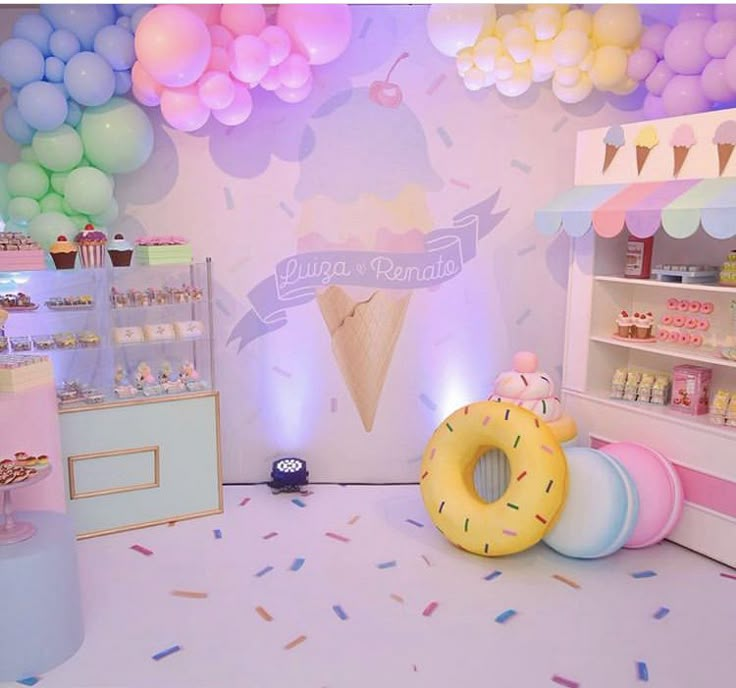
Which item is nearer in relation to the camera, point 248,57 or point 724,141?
point 724,141

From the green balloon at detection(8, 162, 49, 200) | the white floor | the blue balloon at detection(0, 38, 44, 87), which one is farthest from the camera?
the green balloon at detection(8, 162, 49, 200)

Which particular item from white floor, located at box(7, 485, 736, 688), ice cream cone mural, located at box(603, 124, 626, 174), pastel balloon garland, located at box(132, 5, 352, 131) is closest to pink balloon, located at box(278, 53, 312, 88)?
pastel balloon garland, located at box(132, 5, 352, 131)

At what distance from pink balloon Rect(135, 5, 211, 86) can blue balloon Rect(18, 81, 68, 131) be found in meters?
0.46

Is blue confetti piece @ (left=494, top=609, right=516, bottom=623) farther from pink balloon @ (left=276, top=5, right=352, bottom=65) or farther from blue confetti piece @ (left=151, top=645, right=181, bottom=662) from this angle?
pink balloon @ (left=276, top=5, right=352, bottom=65)

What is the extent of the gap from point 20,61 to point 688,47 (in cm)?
318

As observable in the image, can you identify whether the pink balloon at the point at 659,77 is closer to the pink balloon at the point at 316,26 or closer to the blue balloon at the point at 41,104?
the pink balloon at the point at 316,26

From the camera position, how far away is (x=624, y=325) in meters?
4.15

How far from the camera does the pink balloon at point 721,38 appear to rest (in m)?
3.33

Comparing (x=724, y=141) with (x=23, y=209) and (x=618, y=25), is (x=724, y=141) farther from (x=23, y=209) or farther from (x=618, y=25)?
(x=23, y=209)

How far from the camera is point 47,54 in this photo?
363 centimetres

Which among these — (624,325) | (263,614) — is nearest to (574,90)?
(624,325)

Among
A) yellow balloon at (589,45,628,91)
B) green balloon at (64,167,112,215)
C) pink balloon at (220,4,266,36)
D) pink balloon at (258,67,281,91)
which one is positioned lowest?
green balloon at (64,167,112,215)

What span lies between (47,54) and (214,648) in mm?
2880

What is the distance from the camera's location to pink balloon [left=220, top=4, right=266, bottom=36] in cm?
365
